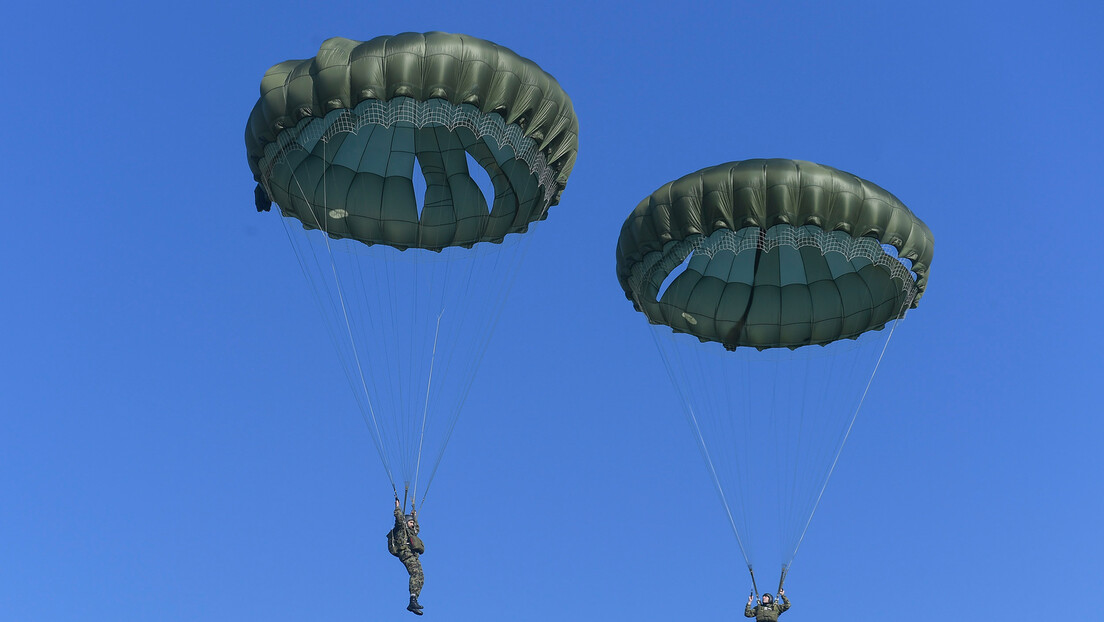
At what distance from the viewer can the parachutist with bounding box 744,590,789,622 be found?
1169 inches

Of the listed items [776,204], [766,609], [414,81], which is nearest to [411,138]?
[414,81]

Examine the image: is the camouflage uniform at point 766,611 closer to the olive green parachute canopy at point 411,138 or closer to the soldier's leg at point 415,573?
the soldier's leg at point 415,573

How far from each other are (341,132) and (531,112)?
128 inches

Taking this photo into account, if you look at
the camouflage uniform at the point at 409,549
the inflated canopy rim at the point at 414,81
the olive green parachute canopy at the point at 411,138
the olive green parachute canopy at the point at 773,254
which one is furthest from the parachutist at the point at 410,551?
the inflated canopy rim at the point at 414,81

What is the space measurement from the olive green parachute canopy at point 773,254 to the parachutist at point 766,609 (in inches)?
213

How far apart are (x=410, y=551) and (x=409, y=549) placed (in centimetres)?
4

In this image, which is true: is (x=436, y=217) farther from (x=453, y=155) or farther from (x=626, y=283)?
(x=626, y=283)

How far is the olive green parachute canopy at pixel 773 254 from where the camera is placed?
95.9 ft

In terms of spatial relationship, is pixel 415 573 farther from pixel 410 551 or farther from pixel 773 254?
pixel 773 254

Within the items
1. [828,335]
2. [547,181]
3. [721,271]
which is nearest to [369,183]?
[547,181]

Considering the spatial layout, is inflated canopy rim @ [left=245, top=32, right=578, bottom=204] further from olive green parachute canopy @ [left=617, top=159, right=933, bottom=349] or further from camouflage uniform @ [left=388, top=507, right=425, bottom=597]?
camouflage uniform @ [left=388, top=507, right=425, bottom=597]

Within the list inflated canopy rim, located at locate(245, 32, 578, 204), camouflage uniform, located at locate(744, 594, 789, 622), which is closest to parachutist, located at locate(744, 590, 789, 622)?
camouflage uniform, located at locate(744, 594, 789, 622)

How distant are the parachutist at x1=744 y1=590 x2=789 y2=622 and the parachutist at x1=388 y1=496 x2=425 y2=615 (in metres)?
5.76

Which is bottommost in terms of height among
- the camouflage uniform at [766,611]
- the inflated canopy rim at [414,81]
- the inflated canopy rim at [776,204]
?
the camouflage uniform at [766,611]
